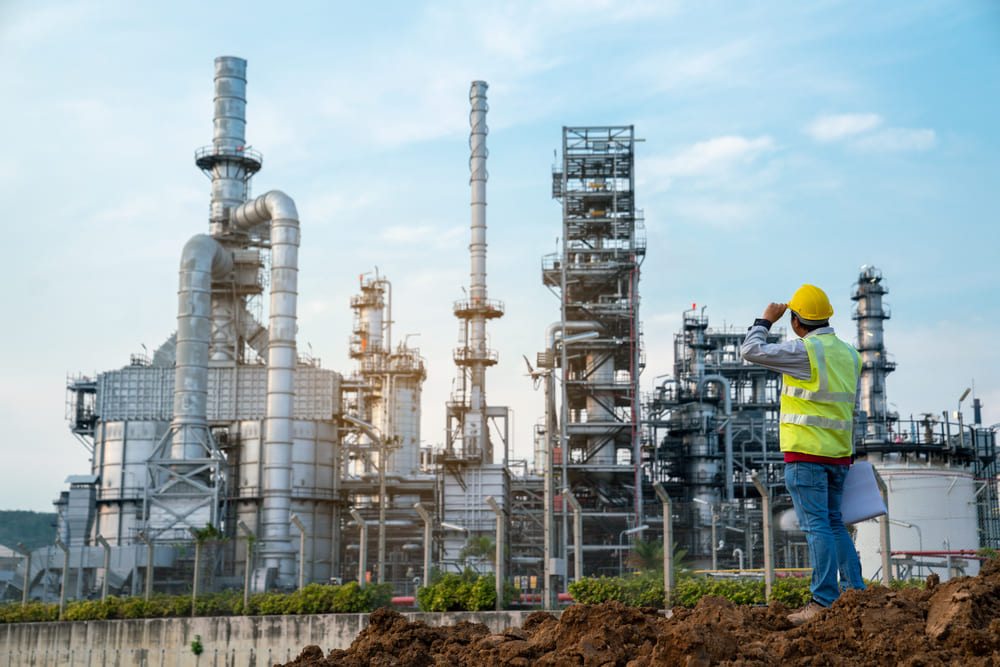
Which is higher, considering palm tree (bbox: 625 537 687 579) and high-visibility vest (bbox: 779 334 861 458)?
high-visibility vest (bbox: 779 334 861 458)

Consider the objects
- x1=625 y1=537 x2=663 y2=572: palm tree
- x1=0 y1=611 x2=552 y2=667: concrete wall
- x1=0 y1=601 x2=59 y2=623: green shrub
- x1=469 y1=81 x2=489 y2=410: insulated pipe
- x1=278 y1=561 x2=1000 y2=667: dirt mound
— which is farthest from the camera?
x1=469 y1=81 x2=489 y2=410: insulated pipe

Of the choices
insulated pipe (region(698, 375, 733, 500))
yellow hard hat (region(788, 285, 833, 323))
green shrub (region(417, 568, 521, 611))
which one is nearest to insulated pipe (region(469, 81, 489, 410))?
insulated pipe (region(698, 375, 733, 500))

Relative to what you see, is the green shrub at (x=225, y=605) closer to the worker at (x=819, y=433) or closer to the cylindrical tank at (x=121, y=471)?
the cylindrical tank at (x=121, y=471)

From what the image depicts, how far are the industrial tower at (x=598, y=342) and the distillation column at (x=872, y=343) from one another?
474 inches

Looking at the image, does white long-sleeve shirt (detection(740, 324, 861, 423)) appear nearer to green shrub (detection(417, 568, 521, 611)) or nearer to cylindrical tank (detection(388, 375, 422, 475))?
green shrub (detection(417, 568, 521, 611))

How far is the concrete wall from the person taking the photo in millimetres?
26359

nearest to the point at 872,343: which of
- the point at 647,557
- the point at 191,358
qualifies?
the point at 647,557

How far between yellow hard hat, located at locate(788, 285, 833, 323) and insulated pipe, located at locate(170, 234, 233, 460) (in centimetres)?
4710

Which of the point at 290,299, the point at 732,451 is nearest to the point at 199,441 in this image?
the point at 290,299

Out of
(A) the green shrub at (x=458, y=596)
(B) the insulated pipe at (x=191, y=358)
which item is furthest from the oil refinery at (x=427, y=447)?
(A) the green shrub at (x=458, y=596)

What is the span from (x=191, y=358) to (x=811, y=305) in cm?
4722

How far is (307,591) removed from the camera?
1218 inches

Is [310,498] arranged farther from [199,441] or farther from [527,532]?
[527,532]

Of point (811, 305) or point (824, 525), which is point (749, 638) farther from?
point (811, 305)
